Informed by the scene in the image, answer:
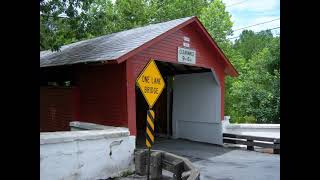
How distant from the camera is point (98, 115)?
12.2 meters

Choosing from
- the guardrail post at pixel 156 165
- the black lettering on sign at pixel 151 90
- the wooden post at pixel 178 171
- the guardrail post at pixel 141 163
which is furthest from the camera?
the guardrail post at pixel 141 163

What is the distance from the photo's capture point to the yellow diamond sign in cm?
843

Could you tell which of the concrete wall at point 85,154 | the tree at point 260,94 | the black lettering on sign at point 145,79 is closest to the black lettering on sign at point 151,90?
the black lettering on sign at point 145,79

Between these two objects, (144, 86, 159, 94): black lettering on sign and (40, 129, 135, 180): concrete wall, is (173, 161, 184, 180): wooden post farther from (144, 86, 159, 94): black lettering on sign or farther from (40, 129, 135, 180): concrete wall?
(40, 129, 135, 180): concrete wall

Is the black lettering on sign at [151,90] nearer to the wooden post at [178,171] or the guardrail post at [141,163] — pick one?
the wooden post at [178,171]

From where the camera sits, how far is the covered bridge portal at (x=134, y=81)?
11.1 meters

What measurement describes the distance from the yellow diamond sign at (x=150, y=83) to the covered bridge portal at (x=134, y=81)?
154 centimetres

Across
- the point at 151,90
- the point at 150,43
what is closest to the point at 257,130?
the point at 150,43

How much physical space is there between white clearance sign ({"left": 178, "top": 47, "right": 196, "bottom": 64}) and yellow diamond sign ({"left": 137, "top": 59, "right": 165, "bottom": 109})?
417 cm

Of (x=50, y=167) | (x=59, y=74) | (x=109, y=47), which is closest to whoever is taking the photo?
(x=50, y=167)

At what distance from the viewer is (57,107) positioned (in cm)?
1298
